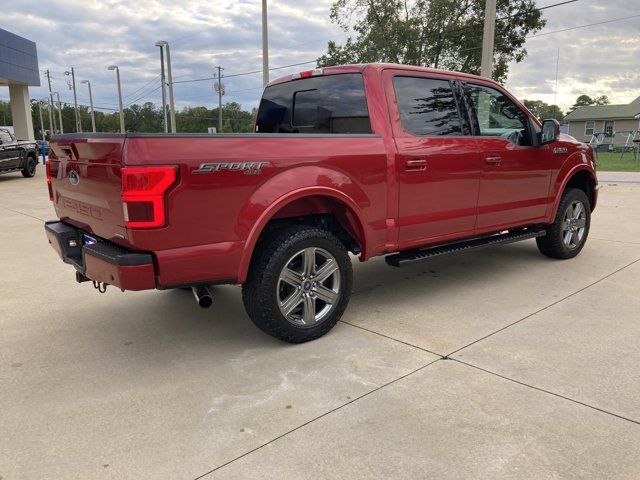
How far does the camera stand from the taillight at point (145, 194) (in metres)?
2.86

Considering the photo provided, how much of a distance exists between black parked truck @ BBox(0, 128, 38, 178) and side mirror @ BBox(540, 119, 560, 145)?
16891mm

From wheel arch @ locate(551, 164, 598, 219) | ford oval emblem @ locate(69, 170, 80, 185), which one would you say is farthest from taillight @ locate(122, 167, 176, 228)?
wheel arch @ locate(551, 164, 598, 219)

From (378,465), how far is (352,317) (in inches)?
76.8

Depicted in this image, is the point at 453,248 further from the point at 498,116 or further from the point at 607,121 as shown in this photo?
the point at 607,121

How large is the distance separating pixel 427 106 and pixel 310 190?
5.14ft

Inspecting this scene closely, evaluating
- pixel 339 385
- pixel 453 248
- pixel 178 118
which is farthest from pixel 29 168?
pixel 178 118

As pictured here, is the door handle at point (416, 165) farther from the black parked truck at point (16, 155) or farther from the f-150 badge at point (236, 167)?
the black parked truck at point (16, 155)

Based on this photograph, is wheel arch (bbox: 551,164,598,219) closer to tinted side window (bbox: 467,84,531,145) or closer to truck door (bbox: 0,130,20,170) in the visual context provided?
tinted side window (bbox: 467,84,531,145)

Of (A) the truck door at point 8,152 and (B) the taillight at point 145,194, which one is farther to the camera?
(A) the truck door at point 8,152

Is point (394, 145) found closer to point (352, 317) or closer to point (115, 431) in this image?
point (352, 317)

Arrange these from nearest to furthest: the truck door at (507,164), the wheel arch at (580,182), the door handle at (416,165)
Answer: the door handle at (416,165) < the truck door at (507,164) < the wheel arch at (580,182)

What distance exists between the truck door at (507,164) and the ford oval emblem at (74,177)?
335cm

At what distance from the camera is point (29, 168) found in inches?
728

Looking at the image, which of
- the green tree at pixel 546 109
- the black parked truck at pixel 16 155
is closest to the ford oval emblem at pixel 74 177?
the black parked truck at pixel 16 155
